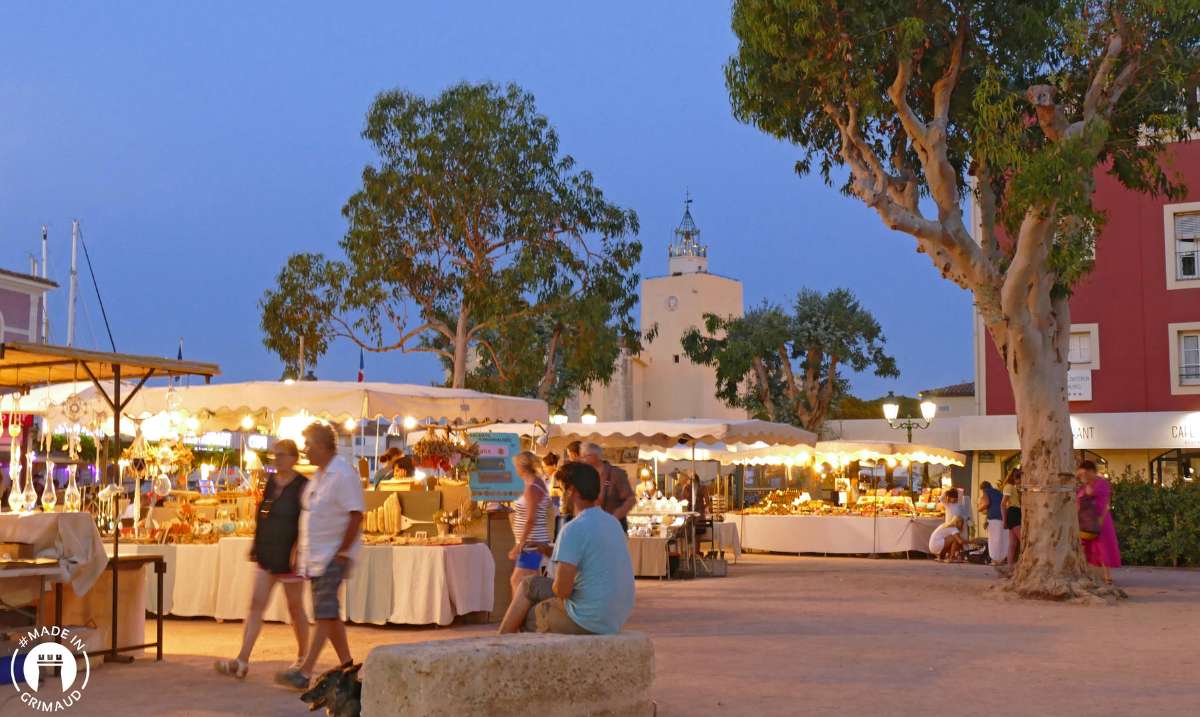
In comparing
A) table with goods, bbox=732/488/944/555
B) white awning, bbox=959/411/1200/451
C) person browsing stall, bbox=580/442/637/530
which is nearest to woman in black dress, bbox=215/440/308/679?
person browsing stall, bbox=580/442/637/530

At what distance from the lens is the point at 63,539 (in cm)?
855

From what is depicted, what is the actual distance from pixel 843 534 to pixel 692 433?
757 cm

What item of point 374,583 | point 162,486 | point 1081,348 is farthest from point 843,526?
point 162,486

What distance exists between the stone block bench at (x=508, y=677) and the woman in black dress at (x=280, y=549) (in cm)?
191

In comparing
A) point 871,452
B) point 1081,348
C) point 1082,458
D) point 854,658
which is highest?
point 1081,348

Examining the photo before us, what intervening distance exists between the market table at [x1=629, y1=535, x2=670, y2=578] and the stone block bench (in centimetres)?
1251

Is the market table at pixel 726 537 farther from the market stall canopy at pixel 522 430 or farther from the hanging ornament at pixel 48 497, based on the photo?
the hanging ornament at pixel 48 497

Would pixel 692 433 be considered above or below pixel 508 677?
above

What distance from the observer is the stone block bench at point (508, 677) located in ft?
20.6

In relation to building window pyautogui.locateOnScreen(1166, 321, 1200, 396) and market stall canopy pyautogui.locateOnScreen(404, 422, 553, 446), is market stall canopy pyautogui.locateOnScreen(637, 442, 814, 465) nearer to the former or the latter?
market stall canopy pyautogui.locateOnScreen(404, 422, 553, 446)

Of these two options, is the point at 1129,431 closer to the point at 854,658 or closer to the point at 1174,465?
the point at 1174,465

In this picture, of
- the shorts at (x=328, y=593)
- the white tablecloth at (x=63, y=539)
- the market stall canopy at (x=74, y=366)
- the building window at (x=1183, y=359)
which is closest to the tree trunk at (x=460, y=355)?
the building window at (x=1183, y=359)

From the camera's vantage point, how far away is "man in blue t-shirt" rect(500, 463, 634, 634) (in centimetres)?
702

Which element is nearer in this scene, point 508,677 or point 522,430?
point 508,677
